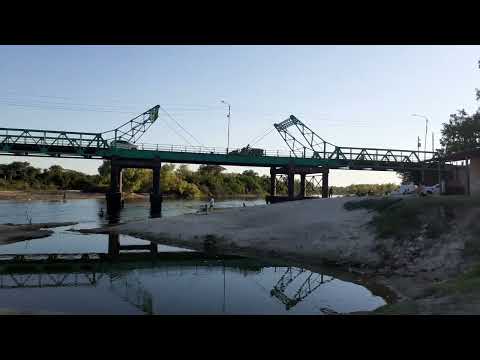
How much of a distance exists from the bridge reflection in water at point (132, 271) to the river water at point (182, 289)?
1.7 inches

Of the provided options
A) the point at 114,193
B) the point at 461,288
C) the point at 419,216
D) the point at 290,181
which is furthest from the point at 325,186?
the point at 461,288

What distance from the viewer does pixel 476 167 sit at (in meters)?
40.2

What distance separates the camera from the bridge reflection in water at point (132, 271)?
67.1 feet

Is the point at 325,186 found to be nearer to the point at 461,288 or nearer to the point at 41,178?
the point at 461,288

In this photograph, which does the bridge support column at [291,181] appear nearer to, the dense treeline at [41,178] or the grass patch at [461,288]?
the grass patch at [461,288]

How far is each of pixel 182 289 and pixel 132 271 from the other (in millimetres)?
5997

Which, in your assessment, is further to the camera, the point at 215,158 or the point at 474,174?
the point at 215,158

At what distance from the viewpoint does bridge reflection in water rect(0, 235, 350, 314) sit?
20.4m

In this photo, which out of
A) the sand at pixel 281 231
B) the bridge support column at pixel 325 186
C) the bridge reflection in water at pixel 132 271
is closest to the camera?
the bridge reflection in water at pixel 132 271

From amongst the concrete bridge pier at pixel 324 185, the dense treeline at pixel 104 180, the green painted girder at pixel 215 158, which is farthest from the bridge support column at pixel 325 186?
the dense treeline at pixel 104 180

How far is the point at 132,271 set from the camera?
2536cm
